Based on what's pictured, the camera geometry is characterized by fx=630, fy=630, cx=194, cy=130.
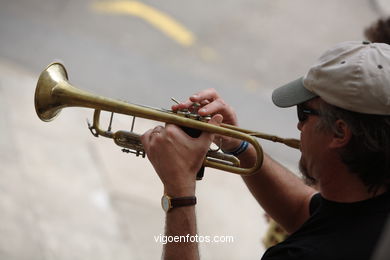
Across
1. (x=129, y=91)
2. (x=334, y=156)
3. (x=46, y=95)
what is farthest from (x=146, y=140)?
(x=129, y=91)

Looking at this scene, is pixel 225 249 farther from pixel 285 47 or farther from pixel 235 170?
pixel 285 47

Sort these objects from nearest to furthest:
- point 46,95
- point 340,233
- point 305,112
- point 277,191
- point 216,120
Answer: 1. point 340,233
2. point 305,112
3. point 216,120
4. point 46,95
5. point 277,191

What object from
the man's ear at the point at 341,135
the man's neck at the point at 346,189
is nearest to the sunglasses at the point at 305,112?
the man's ear at the point at 341,135

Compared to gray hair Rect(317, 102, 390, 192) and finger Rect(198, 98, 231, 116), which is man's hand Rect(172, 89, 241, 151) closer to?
finger Rect(198, 98, 231, 116)

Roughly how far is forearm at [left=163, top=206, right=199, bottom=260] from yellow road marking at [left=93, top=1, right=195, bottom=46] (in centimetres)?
508

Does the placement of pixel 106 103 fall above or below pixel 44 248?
above

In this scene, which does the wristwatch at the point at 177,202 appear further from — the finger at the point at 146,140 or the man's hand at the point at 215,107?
the man's hand at the point at 215,107

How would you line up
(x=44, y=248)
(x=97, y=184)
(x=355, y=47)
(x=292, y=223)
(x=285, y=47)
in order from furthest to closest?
(x=285, y=47), (x=97, y=184), (x=44, y=248), (x=292, y=223), (x=355, y=47)

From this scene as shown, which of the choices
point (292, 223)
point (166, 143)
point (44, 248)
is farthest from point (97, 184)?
point (166, 143)

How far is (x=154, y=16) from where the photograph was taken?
729 centimetres

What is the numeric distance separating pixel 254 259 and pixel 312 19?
4.13 m

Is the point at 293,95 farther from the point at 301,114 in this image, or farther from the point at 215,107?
the point at 215,107

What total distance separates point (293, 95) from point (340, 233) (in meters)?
0.55

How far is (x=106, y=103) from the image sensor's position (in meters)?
2.46
